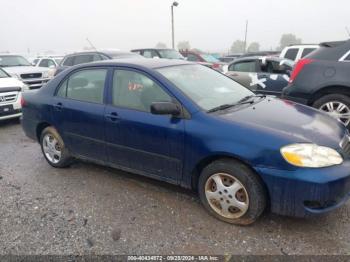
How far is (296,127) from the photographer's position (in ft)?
9.85

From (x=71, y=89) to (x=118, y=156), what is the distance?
3.96ft

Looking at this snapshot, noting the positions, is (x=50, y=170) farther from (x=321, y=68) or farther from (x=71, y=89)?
(x=321, y=68)

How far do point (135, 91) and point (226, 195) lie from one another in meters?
1.52

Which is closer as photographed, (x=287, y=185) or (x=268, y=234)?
(x=287, y=185)

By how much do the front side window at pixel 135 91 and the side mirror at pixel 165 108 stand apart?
0.62 feet

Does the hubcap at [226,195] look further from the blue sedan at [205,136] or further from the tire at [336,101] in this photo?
the tire at [336,101]

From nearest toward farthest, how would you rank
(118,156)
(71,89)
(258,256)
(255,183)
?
1. (258,256)
2. (255,183)
3. (118,156)
4. (71,89)

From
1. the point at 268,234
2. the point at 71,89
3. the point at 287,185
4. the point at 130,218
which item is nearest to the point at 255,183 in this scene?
the point at 287,185

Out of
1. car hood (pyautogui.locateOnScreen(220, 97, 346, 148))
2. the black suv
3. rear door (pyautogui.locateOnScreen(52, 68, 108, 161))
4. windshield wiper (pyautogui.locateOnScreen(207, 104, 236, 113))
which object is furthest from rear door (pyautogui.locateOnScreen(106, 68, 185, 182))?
the black suv

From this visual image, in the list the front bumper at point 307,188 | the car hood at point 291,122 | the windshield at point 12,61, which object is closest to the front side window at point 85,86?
the car hood at point 291,122

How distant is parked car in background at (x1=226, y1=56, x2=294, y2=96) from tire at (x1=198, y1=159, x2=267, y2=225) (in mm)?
4909

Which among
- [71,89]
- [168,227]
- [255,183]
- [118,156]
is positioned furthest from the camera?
[71,89]

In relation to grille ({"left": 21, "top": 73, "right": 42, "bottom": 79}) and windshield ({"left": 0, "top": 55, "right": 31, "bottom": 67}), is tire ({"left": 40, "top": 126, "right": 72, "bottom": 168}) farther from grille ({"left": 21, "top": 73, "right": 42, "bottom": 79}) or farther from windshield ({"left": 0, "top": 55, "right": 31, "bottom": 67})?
windshield ({"left": 0, "top": 55, "right": 31, "bottom": 67})

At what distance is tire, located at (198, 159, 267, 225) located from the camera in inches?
115
